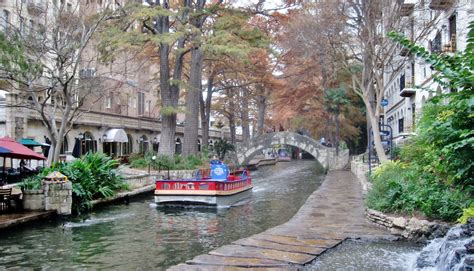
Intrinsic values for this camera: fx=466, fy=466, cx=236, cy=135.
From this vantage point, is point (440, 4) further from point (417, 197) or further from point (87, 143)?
point (87, 143)

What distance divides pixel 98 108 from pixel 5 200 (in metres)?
29.9

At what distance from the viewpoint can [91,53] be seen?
123 feet

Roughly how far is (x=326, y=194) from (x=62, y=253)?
12.2 metres

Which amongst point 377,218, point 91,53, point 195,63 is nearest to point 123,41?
point 195,63

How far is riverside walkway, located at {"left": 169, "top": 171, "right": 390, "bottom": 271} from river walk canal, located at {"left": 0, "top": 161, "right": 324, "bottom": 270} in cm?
204

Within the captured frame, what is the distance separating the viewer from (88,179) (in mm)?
20016

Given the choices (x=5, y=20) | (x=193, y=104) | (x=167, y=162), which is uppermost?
(x=5, y=20)

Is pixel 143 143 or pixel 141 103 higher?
pixel 141 103

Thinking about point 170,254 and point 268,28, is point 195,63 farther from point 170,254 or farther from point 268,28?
point 170,254

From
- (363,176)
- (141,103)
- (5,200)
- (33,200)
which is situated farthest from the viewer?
(141,103)

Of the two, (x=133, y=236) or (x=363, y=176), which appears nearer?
(x=133, y=236)

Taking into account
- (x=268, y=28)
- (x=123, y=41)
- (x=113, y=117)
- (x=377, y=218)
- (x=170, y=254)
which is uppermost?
(x=268, y=28)

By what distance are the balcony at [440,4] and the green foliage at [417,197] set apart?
42.2 feet

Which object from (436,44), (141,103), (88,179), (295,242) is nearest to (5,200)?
(88,179)
